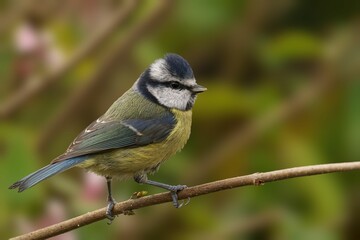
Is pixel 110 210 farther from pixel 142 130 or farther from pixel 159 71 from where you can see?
pixel 159 71

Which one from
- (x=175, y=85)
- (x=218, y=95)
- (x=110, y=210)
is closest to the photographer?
(x=110, y=210)

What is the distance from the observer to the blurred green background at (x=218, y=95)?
343 cm

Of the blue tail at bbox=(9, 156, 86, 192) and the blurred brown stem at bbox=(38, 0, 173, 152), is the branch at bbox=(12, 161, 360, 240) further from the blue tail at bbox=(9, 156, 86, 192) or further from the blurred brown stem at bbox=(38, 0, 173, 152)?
the blurred brown stem at bbox=(38, 0, 173, 152)

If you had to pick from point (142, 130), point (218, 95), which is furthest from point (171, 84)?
point (218, 95)

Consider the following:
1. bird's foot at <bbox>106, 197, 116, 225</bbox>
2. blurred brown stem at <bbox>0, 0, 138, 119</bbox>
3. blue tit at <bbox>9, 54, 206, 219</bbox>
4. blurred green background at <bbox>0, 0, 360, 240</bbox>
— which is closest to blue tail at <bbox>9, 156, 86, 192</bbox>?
blue tit at <bbox>9, 54, 206, 219</bbox>

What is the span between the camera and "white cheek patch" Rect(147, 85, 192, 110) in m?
2.74

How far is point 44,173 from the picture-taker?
2.35 metres

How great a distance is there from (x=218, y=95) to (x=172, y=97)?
3.44ft

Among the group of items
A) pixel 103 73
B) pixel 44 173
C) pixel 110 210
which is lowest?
pixel 110 210

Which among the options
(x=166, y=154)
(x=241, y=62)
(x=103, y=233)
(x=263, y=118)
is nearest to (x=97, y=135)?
(x=166, y=154)

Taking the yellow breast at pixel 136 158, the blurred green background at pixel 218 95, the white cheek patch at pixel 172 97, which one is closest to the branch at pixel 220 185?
the yellow breast at pixel 136 158

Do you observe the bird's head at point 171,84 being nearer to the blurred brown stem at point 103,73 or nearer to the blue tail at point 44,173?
the blue tail at point 44,173

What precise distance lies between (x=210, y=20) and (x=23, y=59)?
2.83 feet

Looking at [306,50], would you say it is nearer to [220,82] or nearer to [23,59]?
[220,82]
